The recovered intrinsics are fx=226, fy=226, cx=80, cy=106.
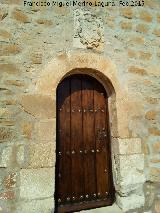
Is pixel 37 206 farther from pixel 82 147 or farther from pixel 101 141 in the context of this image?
pixel 101 141

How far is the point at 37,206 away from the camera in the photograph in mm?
2406

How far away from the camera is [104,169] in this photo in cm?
300

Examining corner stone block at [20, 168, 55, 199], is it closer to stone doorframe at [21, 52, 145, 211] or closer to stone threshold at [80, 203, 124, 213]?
stone doorframe at [21, 52, 145, 211]

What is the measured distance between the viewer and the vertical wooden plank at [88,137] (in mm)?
2895

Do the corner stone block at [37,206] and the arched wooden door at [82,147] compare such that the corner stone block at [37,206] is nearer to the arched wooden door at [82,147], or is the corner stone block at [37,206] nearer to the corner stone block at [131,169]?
the arched wooden door at [82,147]

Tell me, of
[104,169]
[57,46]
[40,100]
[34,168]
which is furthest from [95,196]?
[57,46]

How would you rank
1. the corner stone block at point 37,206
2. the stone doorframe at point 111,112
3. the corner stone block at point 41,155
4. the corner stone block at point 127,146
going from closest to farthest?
the corner stone block at point 37,206 < the corner stone block at point 41,155 < the stone doorframe at point 111,112 < the corner stone block at point 127,146

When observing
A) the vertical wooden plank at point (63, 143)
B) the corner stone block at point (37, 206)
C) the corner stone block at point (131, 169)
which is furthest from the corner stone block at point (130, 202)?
the corner stone block at point (37, 206)

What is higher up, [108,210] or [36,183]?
[36,183]

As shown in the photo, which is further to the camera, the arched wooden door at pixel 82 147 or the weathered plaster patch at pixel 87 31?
the weathered plaster patch at pixel 87 31

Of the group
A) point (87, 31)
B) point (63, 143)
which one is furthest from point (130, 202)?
point (87, 31)

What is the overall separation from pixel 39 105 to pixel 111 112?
102 cm

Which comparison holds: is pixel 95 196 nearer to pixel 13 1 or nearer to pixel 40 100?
pixel 40 100

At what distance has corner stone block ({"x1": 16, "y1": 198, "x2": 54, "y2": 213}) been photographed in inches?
93.1
